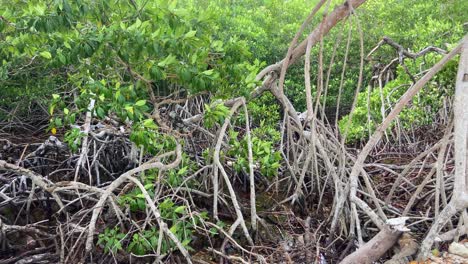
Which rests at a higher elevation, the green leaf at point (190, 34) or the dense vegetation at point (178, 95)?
the green leaf at point (190, 34)

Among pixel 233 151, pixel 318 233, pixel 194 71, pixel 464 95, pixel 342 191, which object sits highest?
pixel 194 71

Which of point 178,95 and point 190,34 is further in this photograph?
point 178,95

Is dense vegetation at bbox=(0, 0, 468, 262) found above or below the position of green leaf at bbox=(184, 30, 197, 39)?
below

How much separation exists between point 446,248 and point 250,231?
1208 millimetres

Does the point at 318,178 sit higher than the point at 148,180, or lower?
lower

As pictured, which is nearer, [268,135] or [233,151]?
[233,151]

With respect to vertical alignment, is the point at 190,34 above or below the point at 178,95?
above

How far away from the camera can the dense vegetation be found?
244cm

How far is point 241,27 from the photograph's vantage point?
19.3 ft

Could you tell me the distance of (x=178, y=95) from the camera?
381 centimetres

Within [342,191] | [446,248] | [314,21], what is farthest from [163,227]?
[314,21]

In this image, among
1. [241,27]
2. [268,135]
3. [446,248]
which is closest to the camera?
[446,248]

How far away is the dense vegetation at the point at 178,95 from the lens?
2443mm

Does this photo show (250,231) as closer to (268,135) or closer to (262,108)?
(268,135)
